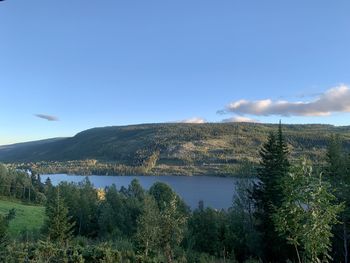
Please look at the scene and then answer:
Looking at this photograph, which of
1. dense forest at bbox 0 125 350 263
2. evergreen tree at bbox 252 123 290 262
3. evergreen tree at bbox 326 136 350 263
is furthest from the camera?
evergreen tree at bbox 252 123 290 262

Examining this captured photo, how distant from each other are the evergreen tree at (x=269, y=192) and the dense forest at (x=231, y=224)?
0.11 m

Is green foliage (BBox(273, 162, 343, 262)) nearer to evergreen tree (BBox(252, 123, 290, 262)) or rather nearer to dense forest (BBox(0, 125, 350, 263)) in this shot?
dense forest (BBox(0, 125, 350, 263))

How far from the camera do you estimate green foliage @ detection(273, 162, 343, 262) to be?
16766 millimetres

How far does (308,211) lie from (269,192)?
2786 cm

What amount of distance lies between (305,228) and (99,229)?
191 feet

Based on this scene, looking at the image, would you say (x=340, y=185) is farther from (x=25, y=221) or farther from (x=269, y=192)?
(x=25, y=221)

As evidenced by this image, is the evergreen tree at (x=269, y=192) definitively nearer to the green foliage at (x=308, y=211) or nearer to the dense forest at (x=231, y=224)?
the dense forest at (x=231, y=224)

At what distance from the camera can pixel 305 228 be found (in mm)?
17125

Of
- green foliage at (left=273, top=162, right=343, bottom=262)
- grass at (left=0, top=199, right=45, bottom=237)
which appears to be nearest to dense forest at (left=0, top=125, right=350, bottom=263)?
green foliage at (left=273, top=162, right=343, bottom=262)

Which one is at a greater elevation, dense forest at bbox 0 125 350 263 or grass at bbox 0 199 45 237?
dense forest at bbox 0 125 350 263

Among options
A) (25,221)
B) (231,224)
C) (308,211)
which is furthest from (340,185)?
(25,221)

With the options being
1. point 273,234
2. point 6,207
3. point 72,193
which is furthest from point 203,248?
point 6,207

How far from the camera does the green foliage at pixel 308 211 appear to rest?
16.8m

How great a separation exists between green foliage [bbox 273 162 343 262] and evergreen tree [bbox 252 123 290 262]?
2378 cm
